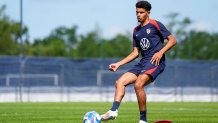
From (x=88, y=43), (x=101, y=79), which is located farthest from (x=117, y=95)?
(x=88, y=43)

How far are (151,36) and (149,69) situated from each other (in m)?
0.67

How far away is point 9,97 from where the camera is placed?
1603 inches

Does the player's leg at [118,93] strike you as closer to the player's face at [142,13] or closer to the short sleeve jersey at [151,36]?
the short sleeve jersey at [151,36]

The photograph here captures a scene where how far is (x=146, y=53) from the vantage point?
13.3m

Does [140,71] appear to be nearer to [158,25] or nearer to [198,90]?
[158,25]

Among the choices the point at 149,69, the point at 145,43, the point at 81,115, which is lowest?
the point at 81,115

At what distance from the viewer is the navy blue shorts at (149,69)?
13078mm

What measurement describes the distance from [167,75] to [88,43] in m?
71.7

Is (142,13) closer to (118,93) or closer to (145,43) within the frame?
(145,43)

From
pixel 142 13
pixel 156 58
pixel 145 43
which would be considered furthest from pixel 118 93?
pixel 142 13

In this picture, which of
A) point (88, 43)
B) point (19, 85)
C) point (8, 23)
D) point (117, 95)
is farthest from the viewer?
point (88, 43)

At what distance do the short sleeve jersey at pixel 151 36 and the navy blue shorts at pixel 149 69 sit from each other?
0.50 ft

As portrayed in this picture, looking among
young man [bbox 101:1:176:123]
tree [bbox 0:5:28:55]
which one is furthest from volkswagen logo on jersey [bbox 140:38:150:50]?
tree [bbox 0:5:28:55]

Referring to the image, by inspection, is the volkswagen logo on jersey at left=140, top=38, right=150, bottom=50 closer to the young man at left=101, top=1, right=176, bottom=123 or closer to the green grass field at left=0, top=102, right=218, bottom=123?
the young man at left=101, top=1, right=176, bottom=123
